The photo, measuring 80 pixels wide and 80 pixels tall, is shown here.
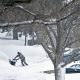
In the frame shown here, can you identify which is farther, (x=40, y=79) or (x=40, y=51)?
(x=40, y=51)

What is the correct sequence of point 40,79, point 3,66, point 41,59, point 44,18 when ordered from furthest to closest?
point 41,59, point 3,66, point 40,79, point 44,18

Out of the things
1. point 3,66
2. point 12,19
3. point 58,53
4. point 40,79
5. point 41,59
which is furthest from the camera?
point 41,59

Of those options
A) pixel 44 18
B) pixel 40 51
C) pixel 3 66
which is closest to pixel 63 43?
pixel 44 18

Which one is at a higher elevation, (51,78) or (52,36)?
(52,36)

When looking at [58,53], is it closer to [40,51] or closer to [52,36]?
[52,36]

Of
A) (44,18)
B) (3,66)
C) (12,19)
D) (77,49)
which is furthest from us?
(3,66)

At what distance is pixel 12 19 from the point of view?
923 cm

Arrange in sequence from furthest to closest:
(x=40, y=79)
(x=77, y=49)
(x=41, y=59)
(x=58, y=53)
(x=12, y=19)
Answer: (x=41, y=59), (x=40, y=79), (x=77, y=49), (x=58, y=53), (x=12, y=19)

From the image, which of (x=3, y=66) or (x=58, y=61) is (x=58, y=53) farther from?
(x=3, y=66)

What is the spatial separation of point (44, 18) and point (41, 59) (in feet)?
83.6

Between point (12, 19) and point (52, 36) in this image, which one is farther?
point (52, 36)

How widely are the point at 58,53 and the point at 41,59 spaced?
59.4ft

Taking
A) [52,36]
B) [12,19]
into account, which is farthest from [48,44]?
[12,19]

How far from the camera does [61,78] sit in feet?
49.9
